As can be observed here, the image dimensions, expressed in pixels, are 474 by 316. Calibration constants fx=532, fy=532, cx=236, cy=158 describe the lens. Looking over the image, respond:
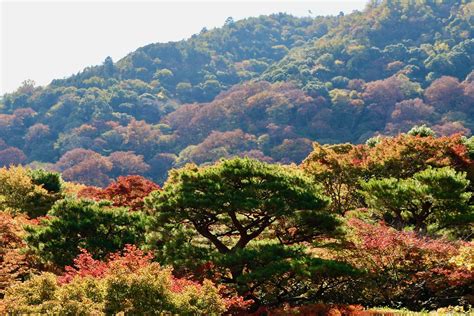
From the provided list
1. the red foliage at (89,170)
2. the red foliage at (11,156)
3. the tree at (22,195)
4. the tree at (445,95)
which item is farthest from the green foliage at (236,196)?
the red foliage at (11,156)

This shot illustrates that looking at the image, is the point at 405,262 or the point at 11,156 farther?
the point at 11,156

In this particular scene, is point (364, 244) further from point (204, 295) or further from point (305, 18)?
point (305, 18)

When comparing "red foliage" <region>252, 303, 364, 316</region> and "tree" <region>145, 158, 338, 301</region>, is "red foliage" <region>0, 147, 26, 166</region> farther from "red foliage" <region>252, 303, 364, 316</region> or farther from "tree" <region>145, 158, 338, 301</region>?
"red foliage" <region>252, 303, 364, 316</region>

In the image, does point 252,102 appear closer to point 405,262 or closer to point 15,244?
point 15,244

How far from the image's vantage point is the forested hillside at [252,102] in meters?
84.9

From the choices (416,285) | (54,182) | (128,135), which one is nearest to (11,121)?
(128,135)

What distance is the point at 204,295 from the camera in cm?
1099

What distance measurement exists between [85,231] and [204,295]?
326 inches

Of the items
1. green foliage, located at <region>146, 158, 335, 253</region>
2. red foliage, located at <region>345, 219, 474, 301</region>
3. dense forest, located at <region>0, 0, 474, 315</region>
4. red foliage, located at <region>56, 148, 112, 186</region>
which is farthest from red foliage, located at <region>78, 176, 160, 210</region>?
red foliage, located at <region>56, 148, 112, 186</region>

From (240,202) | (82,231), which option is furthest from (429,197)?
(82,231)

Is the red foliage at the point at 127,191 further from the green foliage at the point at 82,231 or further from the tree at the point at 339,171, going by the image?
the tree at the point at 339,171

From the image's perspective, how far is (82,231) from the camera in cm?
1789

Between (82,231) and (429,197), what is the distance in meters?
11.8

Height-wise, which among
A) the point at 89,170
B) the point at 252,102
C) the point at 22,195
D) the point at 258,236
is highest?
the point at 252,102
